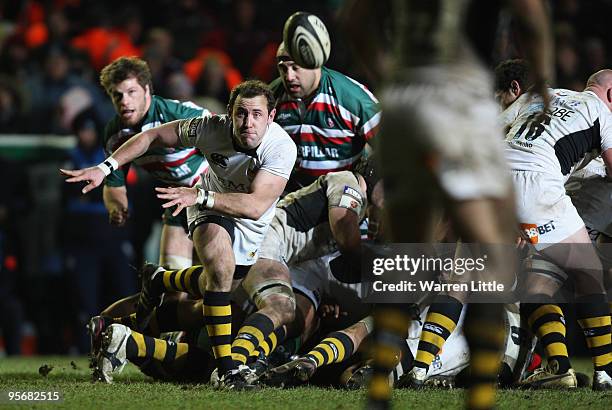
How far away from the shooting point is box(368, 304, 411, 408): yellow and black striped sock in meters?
3.89

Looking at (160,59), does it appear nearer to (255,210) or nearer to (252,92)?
(252,92)

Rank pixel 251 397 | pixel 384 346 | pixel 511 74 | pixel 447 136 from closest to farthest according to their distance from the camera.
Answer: pixel 447 136 → pixel 384 346 → pixel 251 397 → pixel 511 74

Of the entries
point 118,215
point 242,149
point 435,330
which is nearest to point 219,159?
point 242,149

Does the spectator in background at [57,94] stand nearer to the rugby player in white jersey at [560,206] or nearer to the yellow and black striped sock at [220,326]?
the yellow and black striped sock at [220,326]

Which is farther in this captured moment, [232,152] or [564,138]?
[564,138]

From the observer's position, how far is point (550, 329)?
6.48 metres

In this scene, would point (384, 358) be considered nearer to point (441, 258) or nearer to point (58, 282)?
point (441, 258)

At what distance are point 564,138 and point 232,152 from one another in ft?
7.09

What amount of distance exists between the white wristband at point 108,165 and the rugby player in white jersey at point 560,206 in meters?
2.55

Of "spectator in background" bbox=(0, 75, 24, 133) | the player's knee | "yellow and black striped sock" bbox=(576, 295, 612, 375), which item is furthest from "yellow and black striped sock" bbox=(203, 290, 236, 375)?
"spectator in background" bbox=(0, 75, 24, 133)

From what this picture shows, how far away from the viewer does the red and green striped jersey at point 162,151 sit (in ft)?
25.2

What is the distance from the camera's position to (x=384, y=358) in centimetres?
392

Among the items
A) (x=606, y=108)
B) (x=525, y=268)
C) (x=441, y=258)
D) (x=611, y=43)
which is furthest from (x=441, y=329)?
(x=611, y=43)

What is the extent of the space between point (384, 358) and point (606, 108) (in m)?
3.42
